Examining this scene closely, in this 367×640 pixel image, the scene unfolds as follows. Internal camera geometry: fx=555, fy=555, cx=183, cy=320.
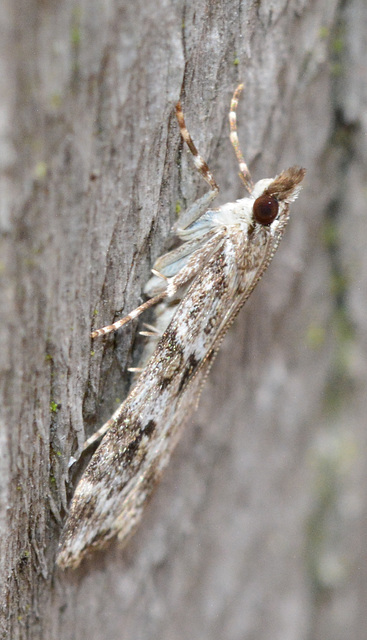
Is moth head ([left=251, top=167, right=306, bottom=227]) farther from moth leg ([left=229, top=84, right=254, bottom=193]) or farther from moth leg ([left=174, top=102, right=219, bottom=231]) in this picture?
moth leg ([left=174, top=102, right=219, bottom=231])

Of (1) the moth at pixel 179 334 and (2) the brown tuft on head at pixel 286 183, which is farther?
(2) the brown tuft on head at pixel 286 183

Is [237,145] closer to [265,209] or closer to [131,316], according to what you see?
[265,209]

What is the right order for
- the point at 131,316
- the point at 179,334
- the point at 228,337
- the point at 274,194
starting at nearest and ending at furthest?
the point at 131,316, the point at 179,334, the point at 274,194, the point at 228,337

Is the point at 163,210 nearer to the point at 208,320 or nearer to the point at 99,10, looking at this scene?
the point at 208,320

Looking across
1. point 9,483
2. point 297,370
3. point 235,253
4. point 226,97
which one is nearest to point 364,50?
point 226,97

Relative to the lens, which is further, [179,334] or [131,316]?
[179,334]

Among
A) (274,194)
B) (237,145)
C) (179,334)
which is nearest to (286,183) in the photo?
(274,194)

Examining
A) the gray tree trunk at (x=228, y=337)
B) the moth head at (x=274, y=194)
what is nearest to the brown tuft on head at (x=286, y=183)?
the moth head at (x=274, y=194)

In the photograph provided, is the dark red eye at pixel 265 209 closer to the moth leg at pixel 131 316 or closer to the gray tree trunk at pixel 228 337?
the gray tree trunk at pixel 228 337
